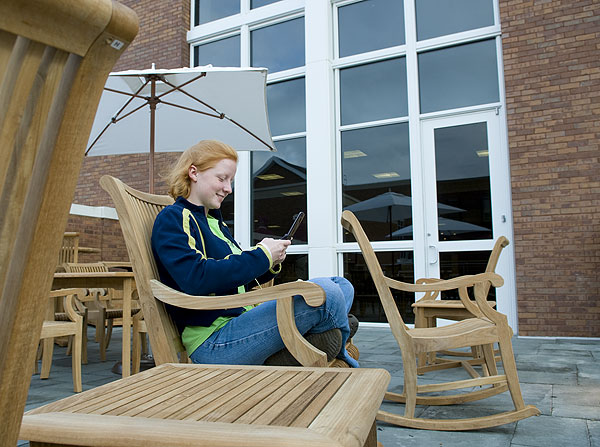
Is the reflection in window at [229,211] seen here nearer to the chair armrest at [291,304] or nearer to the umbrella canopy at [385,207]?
the umbrella canopy at [385,207]

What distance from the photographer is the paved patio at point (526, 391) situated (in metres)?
1.93

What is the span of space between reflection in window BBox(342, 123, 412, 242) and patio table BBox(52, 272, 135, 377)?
3755 mm

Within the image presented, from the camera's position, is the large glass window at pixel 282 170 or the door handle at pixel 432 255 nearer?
the door handle at pixel 432 255

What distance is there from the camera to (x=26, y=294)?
0.44m

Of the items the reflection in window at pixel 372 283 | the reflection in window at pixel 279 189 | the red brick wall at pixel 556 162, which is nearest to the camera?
the red brick wall at pixel 556 162

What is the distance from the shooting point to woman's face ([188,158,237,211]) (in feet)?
5.93

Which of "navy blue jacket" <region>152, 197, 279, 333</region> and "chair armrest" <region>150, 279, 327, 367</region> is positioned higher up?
"navy blue jacket" <region>152, 197, 279, 333</region>

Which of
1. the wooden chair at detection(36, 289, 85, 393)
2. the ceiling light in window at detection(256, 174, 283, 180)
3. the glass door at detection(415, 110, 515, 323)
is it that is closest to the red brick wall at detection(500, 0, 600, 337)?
the glass door at detection(415, 110, 515, 323)

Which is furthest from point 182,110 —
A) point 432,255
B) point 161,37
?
point 161,37

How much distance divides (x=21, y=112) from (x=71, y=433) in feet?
1.77

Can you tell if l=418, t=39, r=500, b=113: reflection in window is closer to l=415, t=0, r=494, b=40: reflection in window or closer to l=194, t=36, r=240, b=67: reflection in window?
l=415, t=0, r=494, b=40: reflection in window

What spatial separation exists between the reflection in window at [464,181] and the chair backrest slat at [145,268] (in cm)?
454

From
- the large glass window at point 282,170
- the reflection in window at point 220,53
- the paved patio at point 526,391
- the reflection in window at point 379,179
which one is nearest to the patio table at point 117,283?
the paved patio at point 526,391

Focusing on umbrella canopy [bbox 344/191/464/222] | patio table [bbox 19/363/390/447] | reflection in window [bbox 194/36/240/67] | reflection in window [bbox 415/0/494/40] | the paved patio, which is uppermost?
reflection in window [bbox 194/36/240/67]
